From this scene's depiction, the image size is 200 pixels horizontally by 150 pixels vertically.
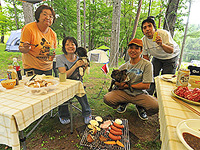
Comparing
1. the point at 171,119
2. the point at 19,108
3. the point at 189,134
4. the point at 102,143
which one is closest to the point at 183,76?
the point at 171,119

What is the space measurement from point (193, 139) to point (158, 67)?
8.78 feet

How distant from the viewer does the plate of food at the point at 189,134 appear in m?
0.58

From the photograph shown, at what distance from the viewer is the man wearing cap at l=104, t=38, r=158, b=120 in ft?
7.23

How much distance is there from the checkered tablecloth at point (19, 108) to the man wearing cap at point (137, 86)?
3.71 feet

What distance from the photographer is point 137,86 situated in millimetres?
2271

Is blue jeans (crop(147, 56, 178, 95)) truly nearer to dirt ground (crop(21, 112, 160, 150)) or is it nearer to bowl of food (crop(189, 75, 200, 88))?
dirt ground (crop(21, 112, 160, 150))

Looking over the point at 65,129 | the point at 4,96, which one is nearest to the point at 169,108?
the point at 4,96

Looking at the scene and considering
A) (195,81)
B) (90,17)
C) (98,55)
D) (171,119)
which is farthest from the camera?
(90,17)

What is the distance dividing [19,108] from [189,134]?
1284mm

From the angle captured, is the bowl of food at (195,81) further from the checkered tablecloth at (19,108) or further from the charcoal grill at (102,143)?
the checkered tablecloth at (19,108)

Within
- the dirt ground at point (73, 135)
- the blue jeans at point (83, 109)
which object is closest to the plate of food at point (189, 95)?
the dirt ground at point (73, 135)

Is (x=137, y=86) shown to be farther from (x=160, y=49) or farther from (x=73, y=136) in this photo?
(x=73, y=136)

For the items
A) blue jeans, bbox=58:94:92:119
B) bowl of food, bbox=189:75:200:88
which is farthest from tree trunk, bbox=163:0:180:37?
blue jeans, bbox=58:94:92:119

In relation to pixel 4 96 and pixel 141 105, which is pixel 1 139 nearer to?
pixel 4 96
